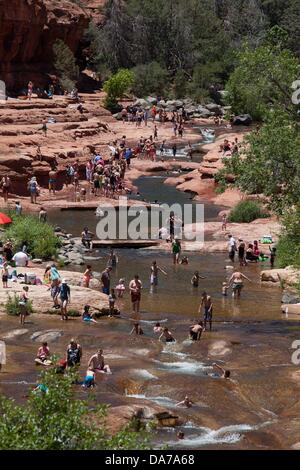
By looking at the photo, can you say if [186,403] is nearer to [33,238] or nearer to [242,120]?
[33,238]

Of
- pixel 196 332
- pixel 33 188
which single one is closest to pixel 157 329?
pixel 196 332

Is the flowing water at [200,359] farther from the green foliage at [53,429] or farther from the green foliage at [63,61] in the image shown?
the green foliage at [63,61]

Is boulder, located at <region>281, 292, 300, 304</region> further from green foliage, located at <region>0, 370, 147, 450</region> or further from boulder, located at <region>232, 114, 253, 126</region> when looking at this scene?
boulder, located at <region>232, 114, 253, 126</region>

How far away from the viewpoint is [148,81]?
7406 cm

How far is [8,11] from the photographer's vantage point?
56.8 meters

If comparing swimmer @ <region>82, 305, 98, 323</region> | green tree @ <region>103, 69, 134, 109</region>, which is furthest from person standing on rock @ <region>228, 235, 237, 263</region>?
green tree @ <region>103, 69, 134, 109</region>

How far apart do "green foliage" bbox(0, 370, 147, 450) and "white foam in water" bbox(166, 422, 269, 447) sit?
5.13 m

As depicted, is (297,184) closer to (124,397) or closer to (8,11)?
(124,397)

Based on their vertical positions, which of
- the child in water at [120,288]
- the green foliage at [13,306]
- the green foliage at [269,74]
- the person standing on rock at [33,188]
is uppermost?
the green foliage at [269,74]

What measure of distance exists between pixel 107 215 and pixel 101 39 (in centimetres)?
3817

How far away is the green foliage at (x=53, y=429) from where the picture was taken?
10.5 meters

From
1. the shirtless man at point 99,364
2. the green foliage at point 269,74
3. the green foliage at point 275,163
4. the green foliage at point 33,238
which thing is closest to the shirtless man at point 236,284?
the green foliage at point 275,163

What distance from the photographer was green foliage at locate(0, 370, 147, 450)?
10539mm

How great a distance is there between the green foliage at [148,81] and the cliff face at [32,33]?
751 cm
